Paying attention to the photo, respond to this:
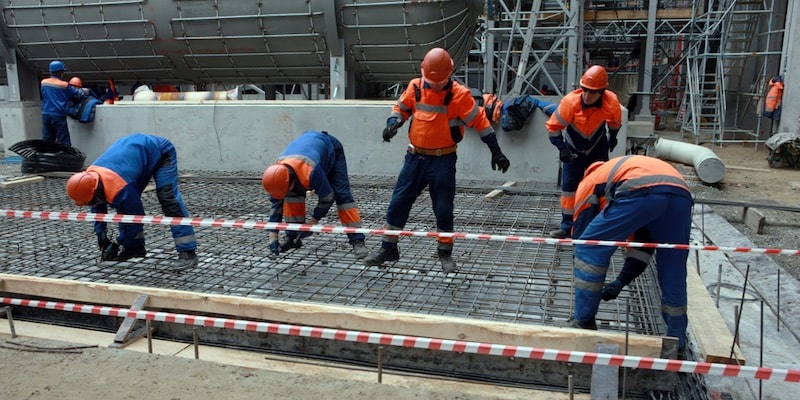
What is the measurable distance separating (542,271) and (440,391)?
6.20ft

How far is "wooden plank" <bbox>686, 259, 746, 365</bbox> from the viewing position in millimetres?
3031

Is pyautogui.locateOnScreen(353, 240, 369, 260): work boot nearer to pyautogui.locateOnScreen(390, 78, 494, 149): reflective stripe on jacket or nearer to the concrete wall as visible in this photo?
pyautogui.locateOnScreen(390, 78, 494, 149): reflective stripe on jacket

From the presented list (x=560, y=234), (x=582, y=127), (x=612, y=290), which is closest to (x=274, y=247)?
(x=560, y=234)

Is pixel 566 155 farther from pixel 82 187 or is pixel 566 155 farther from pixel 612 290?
pixel 82 187

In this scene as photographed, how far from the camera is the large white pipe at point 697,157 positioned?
9.05 m

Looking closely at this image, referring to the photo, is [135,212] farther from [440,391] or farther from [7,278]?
[440,391]

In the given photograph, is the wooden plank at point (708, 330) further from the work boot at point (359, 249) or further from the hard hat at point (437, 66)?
the work boot at point (359, 249)

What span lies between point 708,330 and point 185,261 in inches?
148

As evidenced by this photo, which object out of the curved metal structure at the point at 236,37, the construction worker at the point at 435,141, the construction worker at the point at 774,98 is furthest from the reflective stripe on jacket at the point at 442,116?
the construction worker at the point at 774,98

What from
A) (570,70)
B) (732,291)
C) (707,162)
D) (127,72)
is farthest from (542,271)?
(127,72)

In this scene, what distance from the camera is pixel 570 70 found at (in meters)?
11.4

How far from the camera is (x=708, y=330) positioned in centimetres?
332

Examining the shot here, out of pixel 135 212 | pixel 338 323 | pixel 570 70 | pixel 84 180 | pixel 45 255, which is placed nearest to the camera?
pixel 338 323

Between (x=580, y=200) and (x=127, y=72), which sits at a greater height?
(x=127, y=72)
